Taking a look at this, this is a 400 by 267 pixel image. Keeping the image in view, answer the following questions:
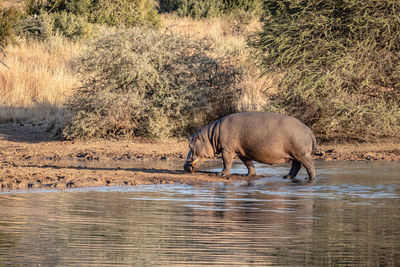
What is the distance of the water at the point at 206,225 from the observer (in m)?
6.01

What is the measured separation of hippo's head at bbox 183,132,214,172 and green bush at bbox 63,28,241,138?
5250 millimetres

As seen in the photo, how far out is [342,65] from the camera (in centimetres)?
1692

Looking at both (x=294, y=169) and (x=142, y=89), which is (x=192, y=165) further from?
(x=142, y=89)

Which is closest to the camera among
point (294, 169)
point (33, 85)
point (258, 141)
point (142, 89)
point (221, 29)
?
point (258, 141)

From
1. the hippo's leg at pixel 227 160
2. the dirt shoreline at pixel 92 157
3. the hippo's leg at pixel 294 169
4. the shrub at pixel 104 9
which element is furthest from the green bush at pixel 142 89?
the shrub at pixel 104 9

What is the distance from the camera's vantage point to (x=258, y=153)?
12258 mm

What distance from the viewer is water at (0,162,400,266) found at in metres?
6.01

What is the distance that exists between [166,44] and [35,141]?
425 centimetres

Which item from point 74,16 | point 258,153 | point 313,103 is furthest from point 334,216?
point 74,16

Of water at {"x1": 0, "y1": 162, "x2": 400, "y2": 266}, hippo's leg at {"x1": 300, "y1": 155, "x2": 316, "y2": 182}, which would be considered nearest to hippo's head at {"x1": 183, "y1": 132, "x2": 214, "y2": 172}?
water at {"x1": 0, "y1": 162, "x2": 400, "y2": 266}

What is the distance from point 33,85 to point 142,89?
22.1 ft

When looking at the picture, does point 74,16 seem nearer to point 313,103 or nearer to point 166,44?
point 166,44

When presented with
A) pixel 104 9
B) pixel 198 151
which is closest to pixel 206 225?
pixel 198 151

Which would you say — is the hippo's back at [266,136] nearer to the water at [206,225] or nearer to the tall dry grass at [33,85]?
the water at [206,225]
